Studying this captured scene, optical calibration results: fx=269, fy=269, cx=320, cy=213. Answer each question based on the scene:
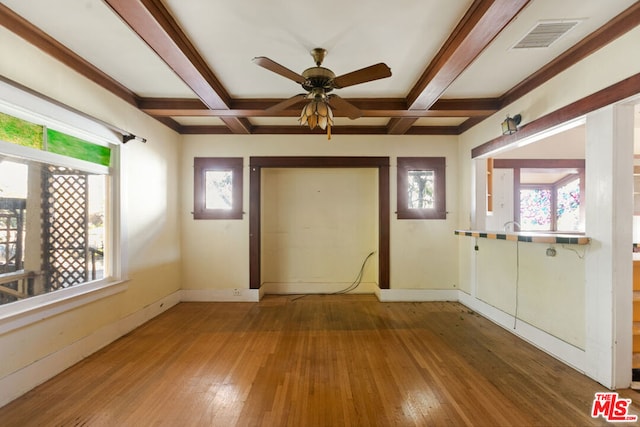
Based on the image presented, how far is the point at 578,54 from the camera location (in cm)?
223

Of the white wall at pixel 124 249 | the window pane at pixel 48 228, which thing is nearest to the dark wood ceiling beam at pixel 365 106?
the white wall at pixel 124 249

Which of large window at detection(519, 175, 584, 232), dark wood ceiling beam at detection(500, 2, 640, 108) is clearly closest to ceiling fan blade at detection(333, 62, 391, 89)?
dark wood ceiling beam at detection(500, 2, 640, 108)

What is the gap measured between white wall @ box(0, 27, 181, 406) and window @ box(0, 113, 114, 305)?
8.8 inches

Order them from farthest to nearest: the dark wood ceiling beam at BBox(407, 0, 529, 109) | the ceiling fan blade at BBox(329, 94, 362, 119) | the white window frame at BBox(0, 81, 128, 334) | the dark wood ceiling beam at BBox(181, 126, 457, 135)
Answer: the dark wood ceiling beam at BBox(181, 126, 457, 135) < the ceiling fan blade at BBox(329, 94, 362, 119) < the white window frame at BBox(0, 81, 128, 334) < the dark wood ceiling beam at BBox(407, 0, 529, 109)

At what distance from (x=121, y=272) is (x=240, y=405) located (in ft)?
6.82

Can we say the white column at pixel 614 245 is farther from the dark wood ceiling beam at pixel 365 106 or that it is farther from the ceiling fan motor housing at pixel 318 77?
the ceiling fan motor housing at pixel 318 77

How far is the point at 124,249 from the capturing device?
9.84ft

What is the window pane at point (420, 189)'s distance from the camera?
4.29 meters

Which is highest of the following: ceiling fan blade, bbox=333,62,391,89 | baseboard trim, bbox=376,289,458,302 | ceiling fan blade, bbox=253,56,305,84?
ceiling fan blade, bbox=253,56,305,84

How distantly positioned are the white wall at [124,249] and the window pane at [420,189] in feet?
12.0

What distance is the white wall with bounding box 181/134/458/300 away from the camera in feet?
13.9

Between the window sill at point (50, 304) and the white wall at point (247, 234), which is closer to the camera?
the window sill at point (50, 304)

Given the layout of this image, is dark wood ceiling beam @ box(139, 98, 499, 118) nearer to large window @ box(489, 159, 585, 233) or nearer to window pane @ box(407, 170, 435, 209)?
window pane @ box(407, 170, 435, 209)

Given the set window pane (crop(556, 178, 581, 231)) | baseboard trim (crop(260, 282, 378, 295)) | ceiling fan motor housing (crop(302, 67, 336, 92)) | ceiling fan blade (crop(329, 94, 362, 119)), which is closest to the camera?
ceiling fan motor housing (crop(302, 67, 336, 92))
